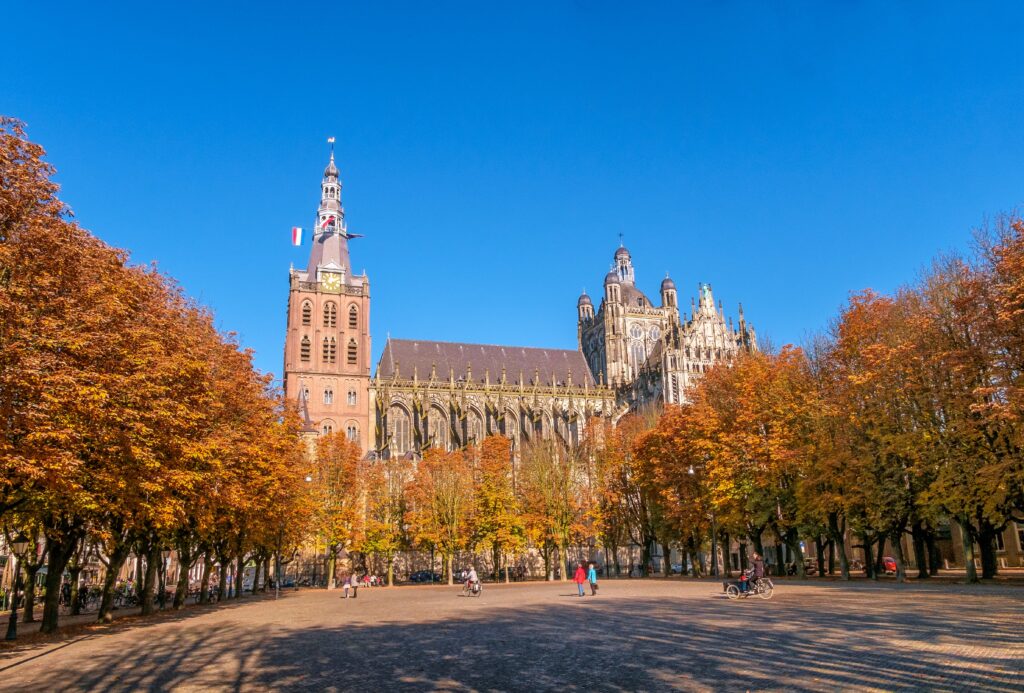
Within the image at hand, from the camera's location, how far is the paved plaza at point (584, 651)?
12922 millimetres

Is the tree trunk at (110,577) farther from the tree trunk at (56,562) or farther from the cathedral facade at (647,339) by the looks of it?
the cathedral facade at (647,339)

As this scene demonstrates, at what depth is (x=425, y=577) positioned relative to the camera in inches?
2963

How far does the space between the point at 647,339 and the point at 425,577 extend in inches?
2209

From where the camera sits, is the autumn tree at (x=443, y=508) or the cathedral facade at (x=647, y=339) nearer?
the autumn tree at (x=443, y=508)

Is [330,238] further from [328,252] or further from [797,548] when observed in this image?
[797,548]

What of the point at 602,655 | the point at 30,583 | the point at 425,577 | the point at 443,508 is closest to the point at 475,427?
the point at 425,577

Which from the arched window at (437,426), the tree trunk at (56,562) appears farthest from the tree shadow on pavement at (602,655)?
the arched window at (437,426)

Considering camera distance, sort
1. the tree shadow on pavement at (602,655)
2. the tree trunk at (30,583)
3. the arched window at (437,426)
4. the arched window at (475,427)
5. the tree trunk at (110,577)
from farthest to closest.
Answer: the arched window at (475,427) → the arched window at (437,426) → the tree trunk at (110,577) → the tree trunk at (30,583) → the tree shadow on pavement at (602,655)

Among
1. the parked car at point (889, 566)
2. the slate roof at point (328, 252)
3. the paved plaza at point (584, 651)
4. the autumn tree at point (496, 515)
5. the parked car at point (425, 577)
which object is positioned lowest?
the parked car at point (425, 577)

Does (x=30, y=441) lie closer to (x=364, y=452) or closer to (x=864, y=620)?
(x=864, y=620)

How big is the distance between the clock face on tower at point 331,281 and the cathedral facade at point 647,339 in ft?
134

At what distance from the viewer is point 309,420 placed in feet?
292

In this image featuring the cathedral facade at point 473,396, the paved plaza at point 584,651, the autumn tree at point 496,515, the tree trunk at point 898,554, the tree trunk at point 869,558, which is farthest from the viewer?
the cathedral facade at point 473,396

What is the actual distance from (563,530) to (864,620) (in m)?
45.7
